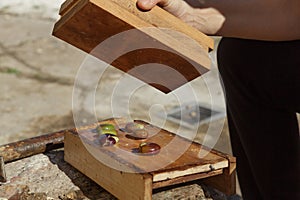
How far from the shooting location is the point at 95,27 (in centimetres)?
144

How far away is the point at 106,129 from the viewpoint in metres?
1.69

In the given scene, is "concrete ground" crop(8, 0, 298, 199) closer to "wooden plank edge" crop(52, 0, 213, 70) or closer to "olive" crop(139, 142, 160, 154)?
"olive" crop(139, 142, 160, 154)

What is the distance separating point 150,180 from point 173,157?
0.52ft

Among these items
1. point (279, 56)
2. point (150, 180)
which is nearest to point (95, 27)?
point (150, 180)

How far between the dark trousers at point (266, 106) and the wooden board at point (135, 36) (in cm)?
40

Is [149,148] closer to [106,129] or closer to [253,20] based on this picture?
[106,129]

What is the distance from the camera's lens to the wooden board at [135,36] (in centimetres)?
137

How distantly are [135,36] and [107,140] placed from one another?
1.10 ft

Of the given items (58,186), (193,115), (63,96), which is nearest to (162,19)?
(58,186)

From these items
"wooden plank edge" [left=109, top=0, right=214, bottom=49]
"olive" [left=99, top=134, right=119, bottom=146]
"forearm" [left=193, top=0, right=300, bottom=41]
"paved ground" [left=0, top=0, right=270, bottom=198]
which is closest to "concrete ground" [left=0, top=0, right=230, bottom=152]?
"paved ground" [left=0, top=0, right=270, bottom=198]

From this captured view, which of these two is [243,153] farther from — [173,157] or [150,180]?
[150,180]

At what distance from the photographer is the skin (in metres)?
1.75

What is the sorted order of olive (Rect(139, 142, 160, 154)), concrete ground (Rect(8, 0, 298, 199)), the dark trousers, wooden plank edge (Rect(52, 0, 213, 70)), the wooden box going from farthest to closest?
concrete ground (Rect(8, 0, 298, 199)) < the dark trousers < olive (Rect(139, 142, 160, 154)) < the wooden box < wooden plank edge (Rect(52, 0, 213, 70))

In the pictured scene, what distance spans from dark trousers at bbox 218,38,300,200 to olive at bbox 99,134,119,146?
557mm
